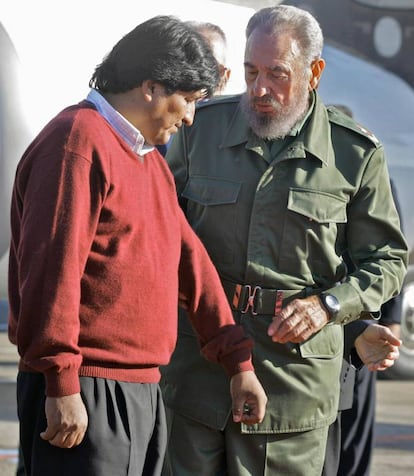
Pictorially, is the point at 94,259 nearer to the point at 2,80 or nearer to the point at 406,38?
the point at 2,80

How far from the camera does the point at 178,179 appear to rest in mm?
3707

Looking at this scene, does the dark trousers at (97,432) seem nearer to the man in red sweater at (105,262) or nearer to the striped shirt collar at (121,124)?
the man in red sweater at (105,262)

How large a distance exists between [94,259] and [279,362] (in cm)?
93

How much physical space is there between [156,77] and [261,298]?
2.71ft

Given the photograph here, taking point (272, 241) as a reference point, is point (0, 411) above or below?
below

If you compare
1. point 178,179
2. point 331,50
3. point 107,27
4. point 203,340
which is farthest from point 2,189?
point 203,340

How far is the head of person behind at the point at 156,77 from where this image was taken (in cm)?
296

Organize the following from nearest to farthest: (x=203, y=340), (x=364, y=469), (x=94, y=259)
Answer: (x=94, y=259) → (x=203, y=340) → (x=364, y=469)

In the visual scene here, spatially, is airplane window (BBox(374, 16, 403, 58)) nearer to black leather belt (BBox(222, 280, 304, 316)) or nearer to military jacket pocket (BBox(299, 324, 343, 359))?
military jacket pocket (BBox(299, 324, 343, 359))

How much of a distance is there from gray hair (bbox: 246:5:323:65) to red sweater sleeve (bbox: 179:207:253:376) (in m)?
0.69

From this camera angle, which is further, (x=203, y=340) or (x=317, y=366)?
(x=317, y=366)

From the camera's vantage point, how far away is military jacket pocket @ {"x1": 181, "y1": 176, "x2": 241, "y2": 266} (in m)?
3.56

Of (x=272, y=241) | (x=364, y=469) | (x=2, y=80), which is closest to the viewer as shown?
(x=272, y=241)

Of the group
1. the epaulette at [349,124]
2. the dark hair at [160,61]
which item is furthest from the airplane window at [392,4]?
the dark hair at [160,61]
